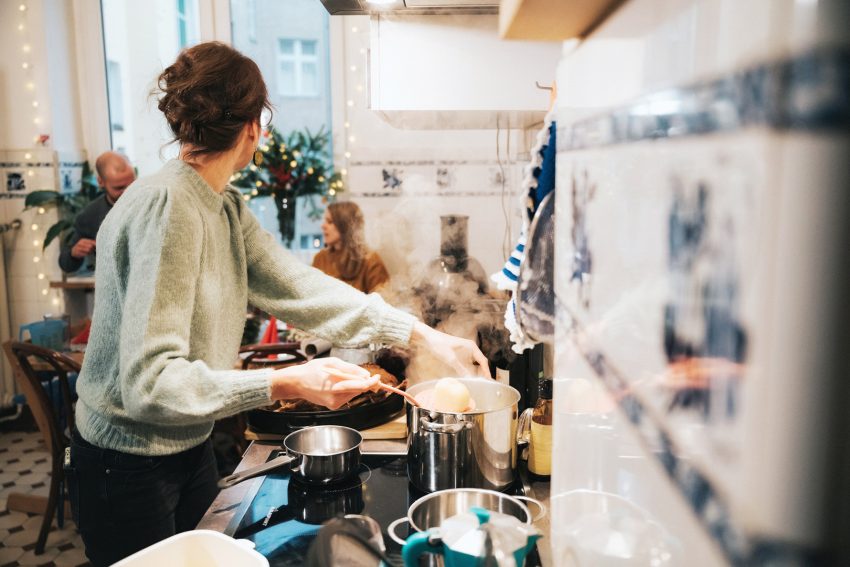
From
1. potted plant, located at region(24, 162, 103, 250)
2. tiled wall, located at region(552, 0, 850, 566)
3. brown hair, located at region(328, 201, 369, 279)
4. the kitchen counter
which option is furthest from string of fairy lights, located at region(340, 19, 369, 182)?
tiled wall, located at region(552, 0, 850, 566)

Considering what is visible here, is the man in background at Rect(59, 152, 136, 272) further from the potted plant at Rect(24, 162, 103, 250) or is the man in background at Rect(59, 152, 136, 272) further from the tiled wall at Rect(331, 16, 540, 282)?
the tiled wall at Rect(331, 16, 540, 282)

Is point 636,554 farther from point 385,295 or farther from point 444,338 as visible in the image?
point 385,295

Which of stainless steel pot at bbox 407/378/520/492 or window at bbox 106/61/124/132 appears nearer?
stainless steel pot at bbox 407/378/520/492

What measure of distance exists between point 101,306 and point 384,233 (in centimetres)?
297

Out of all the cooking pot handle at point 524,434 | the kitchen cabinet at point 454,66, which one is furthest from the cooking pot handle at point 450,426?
the kitchen cabinet at point 454,66

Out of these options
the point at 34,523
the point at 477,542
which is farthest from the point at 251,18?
the point at 477,542

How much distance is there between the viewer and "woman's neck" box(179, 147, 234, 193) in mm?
1456

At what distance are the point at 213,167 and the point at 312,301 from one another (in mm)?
429

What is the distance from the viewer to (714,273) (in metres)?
0.27

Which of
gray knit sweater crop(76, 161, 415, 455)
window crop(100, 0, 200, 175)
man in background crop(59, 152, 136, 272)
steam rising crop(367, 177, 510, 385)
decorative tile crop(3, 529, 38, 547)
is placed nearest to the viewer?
gray knit sweater crop(76, 161, 415, 455)

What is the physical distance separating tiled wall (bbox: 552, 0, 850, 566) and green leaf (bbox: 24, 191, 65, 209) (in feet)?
15.0

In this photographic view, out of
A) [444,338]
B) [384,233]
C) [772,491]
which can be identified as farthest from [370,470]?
[384,233]

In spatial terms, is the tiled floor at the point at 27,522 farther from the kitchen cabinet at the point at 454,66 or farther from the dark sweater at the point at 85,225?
the kitchen cabinet at the point at 454,66

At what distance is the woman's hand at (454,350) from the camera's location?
1.57 m
